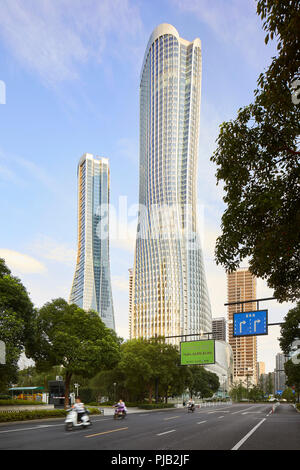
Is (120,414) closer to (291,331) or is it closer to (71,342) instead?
(71,342)

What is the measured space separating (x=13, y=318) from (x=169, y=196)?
5702 inches

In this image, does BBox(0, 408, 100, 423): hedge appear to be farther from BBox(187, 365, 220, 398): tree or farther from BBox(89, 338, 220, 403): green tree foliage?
BBox(187, 365, 220, 398): tree

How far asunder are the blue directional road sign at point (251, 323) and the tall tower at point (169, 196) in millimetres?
135932

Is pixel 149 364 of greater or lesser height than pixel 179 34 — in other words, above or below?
below

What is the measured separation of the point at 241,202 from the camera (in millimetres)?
12633

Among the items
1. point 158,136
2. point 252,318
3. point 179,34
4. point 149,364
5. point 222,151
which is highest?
point 179,34

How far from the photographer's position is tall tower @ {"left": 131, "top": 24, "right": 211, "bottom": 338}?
6762 inches

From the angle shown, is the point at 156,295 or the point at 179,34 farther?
the point at 179,34

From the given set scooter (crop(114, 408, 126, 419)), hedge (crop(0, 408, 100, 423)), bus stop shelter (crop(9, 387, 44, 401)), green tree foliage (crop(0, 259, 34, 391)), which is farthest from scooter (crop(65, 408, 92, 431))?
bus stop shelter (crop(9, 387, 44, 401))

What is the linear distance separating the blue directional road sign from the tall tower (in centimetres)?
13593
